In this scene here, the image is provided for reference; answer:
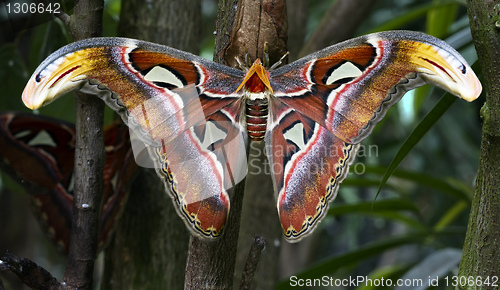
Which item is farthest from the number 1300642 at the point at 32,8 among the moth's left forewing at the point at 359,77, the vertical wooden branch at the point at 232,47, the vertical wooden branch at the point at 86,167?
the moth's left forewing at the point at 359,77

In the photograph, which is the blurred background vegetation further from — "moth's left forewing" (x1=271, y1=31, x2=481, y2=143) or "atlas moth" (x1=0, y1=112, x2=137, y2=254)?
"atlas moth" (x1=0, y1=112, x2=137, y2=254)

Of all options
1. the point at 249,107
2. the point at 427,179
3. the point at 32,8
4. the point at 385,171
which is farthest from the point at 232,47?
the point at 427,179

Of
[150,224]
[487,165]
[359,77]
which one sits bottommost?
[150,224]

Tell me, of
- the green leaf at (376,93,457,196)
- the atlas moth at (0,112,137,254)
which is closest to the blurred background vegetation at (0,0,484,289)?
the green leaf at (376,93,457,196)

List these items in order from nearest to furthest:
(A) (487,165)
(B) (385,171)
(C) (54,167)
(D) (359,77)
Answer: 1. (A) (487,165)
2. (D) (359,77)
3. (C) (54,167)
4. (B) (385,171)

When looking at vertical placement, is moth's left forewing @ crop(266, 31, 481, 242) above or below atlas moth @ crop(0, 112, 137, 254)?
above

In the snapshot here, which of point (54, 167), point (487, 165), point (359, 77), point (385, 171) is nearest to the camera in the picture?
point (487, 165)

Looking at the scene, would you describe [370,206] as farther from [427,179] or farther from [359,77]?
[359,77]

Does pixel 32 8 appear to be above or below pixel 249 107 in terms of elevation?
above
